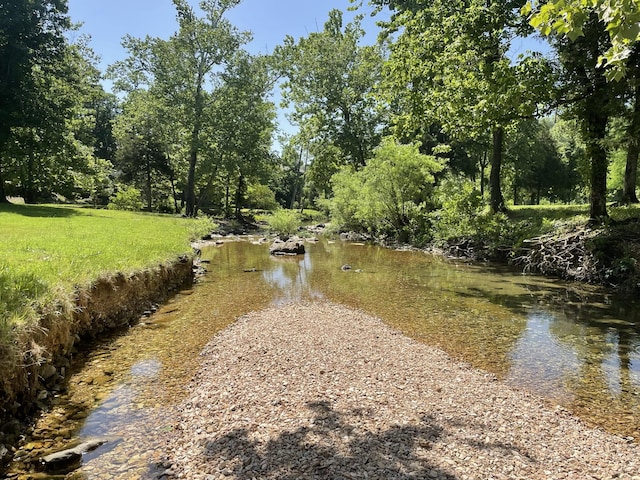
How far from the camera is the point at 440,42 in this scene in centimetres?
1747

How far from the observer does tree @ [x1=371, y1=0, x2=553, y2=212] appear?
573 inches

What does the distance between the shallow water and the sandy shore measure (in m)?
0.60

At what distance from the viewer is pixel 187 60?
3819 centimetres

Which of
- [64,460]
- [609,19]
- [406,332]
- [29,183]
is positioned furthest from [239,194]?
[609,19]

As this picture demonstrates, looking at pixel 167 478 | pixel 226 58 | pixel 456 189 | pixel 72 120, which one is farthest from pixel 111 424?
pixel 226 58

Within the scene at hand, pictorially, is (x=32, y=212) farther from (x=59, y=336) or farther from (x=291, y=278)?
(x=59, y=336)

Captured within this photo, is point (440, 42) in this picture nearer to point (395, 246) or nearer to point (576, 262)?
point (576, 262)

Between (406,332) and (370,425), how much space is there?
498cm

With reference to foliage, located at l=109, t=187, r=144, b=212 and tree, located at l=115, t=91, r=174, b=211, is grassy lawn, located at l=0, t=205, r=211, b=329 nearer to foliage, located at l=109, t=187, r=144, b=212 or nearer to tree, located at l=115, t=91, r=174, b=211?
foliage, located at l=109, t=187, r=144, b=212

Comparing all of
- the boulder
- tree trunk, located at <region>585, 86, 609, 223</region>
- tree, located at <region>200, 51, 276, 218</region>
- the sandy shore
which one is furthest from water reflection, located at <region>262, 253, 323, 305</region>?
tree, located at <region>200, 51, 276, 218</region>

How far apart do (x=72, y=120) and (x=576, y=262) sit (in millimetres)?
32902

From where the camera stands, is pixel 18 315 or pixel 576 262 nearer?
pixel 18 315

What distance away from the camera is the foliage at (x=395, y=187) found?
89.8 ft

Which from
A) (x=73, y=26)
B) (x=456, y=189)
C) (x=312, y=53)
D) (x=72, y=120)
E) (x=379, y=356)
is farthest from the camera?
(x=312, y=53)
